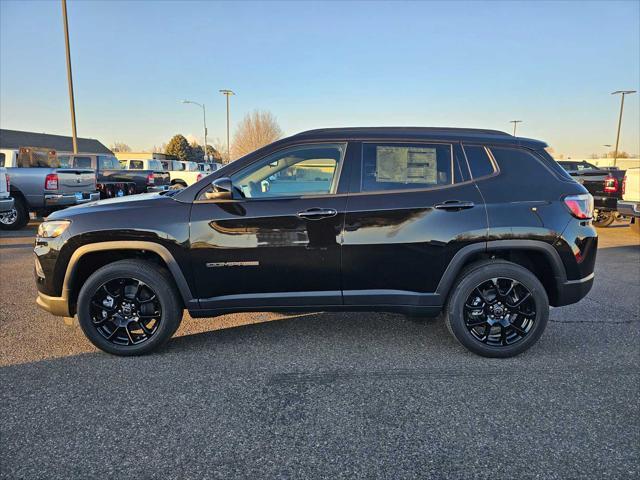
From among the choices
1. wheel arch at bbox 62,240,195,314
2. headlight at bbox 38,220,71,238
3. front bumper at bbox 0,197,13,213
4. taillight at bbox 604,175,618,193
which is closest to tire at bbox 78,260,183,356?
wheel arch at bbox 62,240,195,314

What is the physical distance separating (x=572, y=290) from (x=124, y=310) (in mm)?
3772

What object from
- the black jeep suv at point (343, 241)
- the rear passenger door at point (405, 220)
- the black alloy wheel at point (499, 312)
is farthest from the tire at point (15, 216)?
the black alloy wheel at point (499, 312)

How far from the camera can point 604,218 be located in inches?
497

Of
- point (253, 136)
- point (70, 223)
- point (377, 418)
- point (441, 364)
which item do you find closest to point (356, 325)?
point (441, 364)

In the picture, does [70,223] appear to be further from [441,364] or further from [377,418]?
[441,364]

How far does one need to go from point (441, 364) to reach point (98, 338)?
2838 mm

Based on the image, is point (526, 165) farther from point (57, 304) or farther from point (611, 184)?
point (611, 184)

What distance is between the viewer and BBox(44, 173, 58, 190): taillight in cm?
1016

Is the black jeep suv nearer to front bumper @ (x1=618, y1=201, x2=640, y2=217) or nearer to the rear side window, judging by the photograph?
the rear side window

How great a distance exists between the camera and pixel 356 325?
4.33 metres

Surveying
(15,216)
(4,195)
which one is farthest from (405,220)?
(15,216)

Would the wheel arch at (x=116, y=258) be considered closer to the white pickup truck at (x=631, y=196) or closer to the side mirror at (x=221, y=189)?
the side mirror at (x=221, y=189)

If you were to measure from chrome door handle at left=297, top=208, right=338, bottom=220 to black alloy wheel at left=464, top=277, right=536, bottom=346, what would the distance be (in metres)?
1.39

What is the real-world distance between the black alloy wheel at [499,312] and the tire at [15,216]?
11070 millimetres
